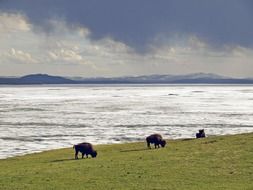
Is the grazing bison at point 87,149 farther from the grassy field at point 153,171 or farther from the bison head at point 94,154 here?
the grassy field at point 153,171

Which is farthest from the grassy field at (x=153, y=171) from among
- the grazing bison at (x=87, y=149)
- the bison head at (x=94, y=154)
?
the bison head at (x=94, y=154)

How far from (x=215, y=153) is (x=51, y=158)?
12.2 m

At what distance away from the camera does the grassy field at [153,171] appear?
24.0m

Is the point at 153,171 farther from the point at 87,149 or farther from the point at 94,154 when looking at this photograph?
the point at 87,149

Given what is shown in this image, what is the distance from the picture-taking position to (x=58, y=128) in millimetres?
67188

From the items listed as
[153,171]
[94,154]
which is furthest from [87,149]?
[153,171]

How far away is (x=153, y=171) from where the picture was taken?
1065 inches

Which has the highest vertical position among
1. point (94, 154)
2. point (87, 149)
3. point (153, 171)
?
point (153, 171)

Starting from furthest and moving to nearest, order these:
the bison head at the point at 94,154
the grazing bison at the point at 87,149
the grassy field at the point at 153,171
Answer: the grazing bison at the point at 87,149, the bison head at the point at 94,154, the grassy field at the point at 153,171

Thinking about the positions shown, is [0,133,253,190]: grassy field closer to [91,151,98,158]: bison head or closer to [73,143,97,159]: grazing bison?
[73,143,97,159]: grazing bison

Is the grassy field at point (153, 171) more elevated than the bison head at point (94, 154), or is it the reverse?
the grassy field at point (153, 171)

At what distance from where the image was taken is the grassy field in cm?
2403

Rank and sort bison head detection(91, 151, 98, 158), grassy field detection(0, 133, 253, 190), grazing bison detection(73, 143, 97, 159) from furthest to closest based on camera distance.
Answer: grazing bison detection(73, 143, 97, 159) → bison head detection(91, 151, 98, 158) → grassy field detection(0, 133, 253, 190)

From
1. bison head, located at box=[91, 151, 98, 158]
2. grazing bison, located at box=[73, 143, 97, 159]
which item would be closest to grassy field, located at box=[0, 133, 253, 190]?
grazing bison, located at box=[73, 143, 97, 159]
